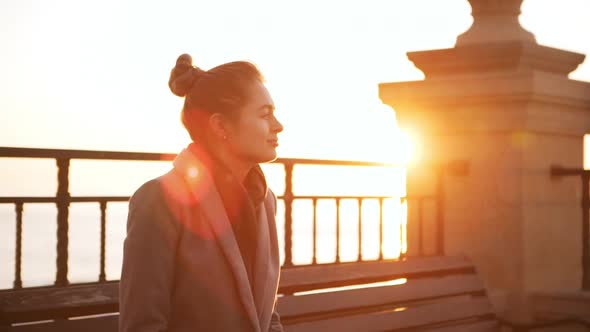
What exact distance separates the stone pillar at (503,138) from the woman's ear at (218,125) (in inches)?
191

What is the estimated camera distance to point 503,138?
8.02 meters

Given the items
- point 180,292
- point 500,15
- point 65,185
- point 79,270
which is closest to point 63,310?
point 65,185

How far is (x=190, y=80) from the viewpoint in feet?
10.5

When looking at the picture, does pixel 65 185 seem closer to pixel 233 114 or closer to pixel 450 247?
pixel 233 114

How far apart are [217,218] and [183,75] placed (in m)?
0.47

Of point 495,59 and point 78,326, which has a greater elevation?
point 495,59

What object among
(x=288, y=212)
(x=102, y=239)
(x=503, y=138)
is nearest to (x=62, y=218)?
(x=102, y=239)

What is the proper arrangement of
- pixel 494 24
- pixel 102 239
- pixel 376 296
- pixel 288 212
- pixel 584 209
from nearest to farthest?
pixel 102 239, pixel 376 296, pixel 288 212, pixel 494 24, pixel 584 209

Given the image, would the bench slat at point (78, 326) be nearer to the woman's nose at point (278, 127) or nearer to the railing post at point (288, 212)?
the woman's nose at point (278, 127)

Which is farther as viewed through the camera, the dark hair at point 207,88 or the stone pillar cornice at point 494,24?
the stone pillar cornice at point 494,24

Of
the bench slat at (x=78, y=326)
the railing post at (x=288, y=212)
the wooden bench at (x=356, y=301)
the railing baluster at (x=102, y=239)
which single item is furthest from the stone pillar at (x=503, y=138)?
the bench slat at (x=78, y=326)

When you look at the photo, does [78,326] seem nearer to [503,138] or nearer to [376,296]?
[376,296]

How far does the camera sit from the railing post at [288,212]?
266 inches

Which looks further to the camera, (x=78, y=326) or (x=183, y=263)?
(x=78, y=326)
